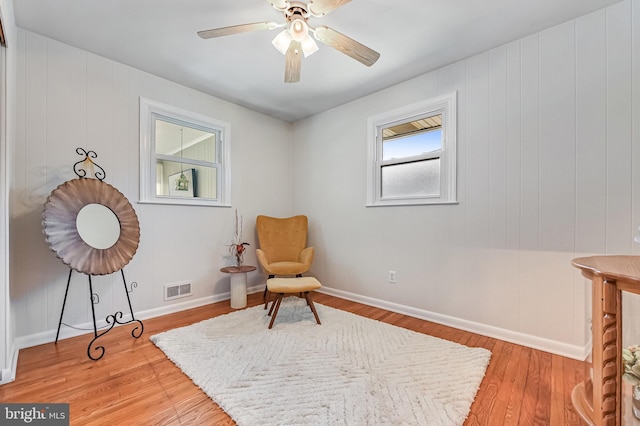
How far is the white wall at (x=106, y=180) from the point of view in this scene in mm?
2088

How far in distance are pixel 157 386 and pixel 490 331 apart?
252cm

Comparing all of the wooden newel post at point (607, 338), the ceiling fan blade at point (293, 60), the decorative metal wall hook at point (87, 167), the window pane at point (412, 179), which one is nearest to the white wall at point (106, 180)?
the decorative metal wall hook at point (87, 167)

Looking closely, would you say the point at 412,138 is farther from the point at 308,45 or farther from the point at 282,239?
the point at 282,239

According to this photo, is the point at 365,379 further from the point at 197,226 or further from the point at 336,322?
the point at 197,226

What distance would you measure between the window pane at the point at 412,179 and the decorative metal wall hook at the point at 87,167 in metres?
2.79

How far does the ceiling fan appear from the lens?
5.43ft

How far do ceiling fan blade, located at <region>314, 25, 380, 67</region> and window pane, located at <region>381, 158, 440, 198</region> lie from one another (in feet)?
4.07

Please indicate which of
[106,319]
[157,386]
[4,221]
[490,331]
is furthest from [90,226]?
[490,331]

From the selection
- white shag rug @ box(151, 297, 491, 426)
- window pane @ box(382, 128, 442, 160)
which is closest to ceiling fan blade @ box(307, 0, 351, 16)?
window pane @ box(382, 128, 442, 160)

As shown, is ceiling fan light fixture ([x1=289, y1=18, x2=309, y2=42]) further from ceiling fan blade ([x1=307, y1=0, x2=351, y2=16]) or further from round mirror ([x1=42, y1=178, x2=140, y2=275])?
round mirror ([x1=42, y1=178, x2=140, y2=275])

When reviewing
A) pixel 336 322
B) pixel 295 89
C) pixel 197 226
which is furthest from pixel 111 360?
pixel 295 89

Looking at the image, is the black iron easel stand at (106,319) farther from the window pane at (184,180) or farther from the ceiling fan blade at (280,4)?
the ceiling fan blade at (280,4)

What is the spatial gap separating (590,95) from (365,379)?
2.48 m

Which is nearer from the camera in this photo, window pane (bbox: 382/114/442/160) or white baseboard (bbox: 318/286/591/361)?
white baseboard (bbox: 318/286/591/361)
